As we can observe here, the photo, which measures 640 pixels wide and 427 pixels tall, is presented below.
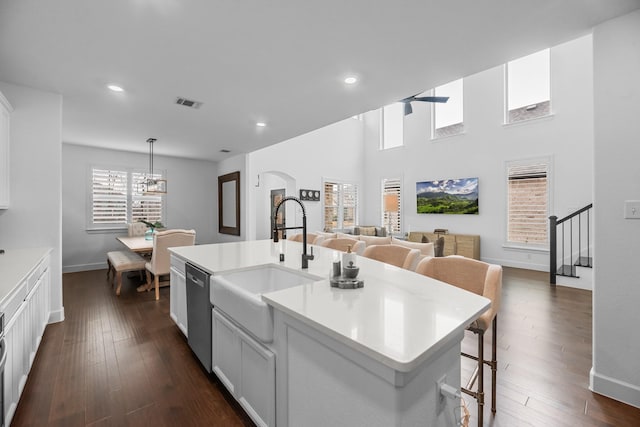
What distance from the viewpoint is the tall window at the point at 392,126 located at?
26.9 ft

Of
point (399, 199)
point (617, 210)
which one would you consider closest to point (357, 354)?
point (617, 210)

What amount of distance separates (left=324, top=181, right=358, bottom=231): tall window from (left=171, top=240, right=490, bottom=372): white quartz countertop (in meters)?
6.26

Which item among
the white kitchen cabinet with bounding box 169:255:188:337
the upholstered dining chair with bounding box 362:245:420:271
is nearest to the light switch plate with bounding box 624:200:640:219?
the upholstered dining chair with bounding box 362:245:420:271

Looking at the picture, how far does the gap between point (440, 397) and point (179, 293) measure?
2.35 meters

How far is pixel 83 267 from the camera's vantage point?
560cm

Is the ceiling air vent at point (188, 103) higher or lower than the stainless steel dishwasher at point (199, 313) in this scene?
higher

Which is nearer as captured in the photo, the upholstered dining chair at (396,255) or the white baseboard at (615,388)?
the white baseboard at (615,388)

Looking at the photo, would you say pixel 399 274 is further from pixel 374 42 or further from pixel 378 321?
pixel 374 42

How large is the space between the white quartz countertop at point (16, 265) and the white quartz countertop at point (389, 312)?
1.52m

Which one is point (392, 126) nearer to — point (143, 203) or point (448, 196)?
point (448, 196)

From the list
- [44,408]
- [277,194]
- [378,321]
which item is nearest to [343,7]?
[378,321]

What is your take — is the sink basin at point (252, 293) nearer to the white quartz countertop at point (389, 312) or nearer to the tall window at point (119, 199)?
the white quartz countertop at point (389, 312)

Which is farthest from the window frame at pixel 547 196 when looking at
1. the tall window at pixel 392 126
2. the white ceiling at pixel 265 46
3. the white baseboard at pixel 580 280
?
the white ceiling at pixel 265 46

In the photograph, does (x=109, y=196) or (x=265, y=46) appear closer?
(x=265, y=46)
